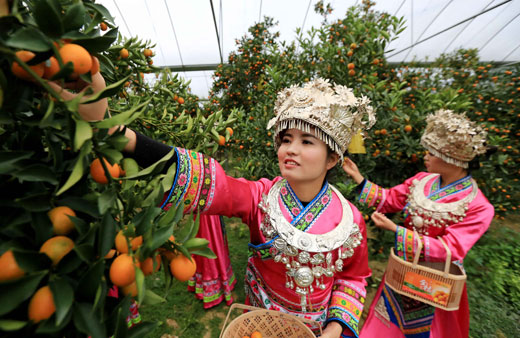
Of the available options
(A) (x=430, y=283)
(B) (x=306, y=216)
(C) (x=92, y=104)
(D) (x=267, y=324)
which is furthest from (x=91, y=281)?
(A) (x=430, y=283)

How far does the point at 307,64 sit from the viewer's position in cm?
303

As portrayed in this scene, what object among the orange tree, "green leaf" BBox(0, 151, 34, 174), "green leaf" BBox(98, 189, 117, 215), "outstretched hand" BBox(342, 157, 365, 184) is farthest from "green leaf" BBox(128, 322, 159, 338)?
"outstretched hand" BBox(342, 157, 365, 184)

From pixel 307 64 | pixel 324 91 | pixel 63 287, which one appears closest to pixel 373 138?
pixel 307 64

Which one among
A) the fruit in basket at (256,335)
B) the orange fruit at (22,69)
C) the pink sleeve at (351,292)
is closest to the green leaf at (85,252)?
the orange fruit at (22,69)

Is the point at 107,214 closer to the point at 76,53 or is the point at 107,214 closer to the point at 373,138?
the point at 76,53

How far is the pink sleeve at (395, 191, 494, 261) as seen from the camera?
60.4 inches

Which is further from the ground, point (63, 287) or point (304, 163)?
point (63, 287)

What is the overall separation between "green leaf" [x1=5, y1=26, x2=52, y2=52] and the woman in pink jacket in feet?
6.27

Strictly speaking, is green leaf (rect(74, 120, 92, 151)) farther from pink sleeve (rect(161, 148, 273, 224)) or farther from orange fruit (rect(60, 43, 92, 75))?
pink sleeve (rect(161, 148, 273, 224))

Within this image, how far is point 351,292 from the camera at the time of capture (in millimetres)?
1241

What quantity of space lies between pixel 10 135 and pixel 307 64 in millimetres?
3142

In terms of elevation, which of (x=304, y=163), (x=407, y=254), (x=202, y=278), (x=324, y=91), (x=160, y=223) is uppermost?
(x=324, y=91)

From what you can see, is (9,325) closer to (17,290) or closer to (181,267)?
(17,290)

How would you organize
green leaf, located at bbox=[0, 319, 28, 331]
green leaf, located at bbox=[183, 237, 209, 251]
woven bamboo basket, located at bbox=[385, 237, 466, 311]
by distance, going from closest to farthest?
1. green leaf, located at bbox=[0, 319, 28, 331]
2. green leaf, located at bbox=[183, 237, 209, 251]
3. woven bamboo basket, located at bbox=[385, 237, 466, 311]
